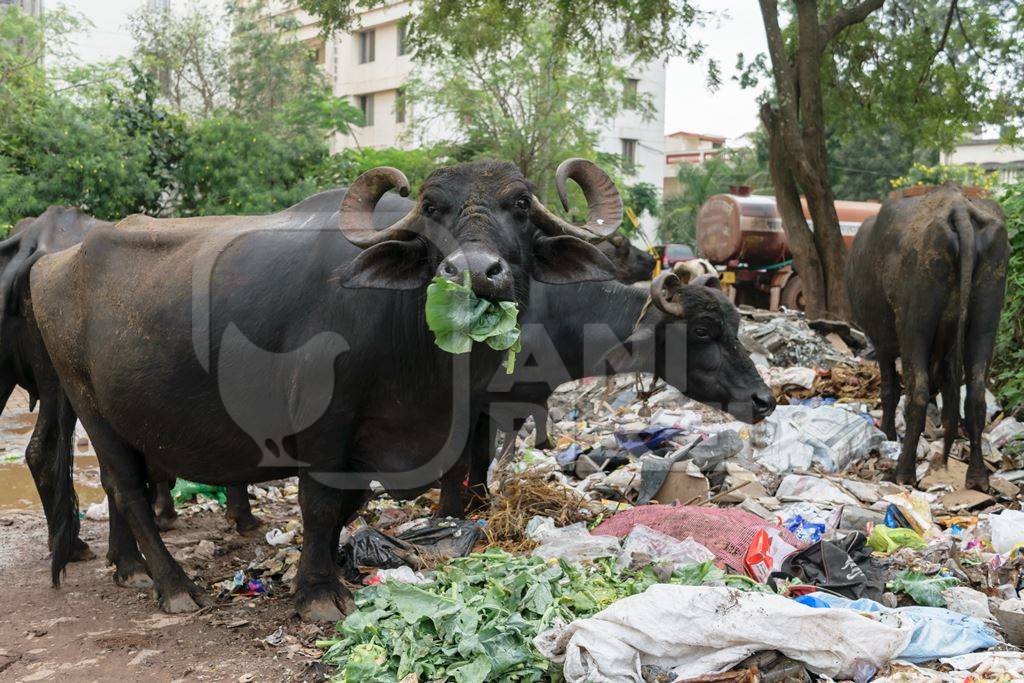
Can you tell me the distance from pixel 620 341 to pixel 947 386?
2.34m

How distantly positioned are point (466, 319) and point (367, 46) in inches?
1510

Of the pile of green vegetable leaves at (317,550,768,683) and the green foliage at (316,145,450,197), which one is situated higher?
the green foliage at (316,145,450,197)

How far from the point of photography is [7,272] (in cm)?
546

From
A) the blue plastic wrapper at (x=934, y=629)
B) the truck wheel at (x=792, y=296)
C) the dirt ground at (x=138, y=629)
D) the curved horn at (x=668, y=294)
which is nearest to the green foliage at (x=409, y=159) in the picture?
the truck wheel at (x=792, y=296)

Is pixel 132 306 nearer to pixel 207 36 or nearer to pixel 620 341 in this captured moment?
pixel 620 341

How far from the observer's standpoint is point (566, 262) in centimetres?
414

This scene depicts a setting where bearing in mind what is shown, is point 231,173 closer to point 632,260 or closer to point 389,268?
point 632,260

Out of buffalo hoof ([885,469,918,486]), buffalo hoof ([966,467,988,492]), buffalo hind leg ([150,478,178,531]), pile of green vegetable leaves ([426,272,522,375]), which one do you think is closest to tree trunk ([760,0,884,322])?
buffalo hoof ([885,469,918,486])

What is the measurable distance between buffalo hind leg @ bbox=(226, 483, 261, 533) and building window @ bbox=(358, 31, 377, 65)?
35.8m

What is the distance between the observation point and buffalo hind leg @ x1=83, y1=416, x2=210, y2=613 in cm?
450

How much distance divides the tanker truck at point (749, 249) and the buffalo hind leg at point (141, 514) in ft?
51.8

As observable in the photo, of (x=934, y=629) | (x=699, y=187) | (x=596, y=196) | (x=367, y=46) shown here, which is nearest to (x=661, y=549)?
(x=934, y=629)

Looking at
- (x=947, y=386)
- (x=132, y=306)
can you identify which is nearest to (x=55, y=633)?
(x=132, y=306)

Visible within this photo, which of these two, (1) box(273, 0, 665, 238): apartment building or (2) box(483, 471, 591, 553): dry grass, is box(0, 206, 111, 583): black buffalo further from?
(1) box(273, 0, 665, 238): apartment building
